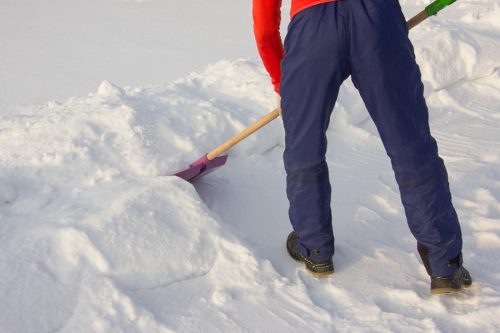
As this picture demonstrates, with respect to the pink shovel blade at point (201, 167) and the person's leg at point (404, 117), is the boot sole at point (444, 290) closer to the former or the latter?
the person's leg at point (404, 117)

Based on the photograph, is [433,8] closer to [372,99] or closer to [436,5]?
[436,5]

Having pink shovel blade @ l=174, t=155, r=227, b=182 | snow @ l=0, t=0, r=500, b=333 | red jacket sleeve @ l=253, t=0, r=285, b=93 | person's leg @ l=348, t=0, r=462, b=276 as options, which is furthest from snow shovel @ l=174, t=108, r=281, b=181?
person's leg @ l=348, t=0, r=462, b=276

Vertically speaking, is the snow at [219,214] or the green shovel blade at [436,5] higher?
the green shovel blade at [436,5]

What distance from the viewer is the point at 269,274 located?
6.91ft

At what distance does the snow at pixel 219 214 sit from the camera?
6.17 feet

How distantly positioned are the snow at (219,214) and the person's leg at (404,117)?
253 mm

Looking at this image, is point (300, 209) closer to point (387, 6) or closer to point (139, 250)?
point (139, 250)

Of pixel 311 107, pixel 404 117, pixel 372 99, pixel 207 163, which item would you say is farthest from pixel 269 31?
pixel 207 163

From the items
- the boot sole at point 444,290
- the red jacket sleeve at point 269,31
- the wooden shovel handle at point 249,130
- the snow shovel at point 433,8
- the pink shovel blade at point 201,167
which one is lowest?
the boot sole at point 444,290

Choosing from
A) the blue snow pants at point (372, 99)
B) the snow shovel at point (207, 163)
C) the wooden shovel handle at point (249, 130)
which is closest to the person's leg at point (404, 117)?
the blue snow pants at point (372, 99)

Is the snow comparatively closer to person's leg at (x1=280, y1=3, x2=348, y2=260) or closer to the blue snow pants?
person's leg at (x1=280, y1=3, x2=348, y2=260)

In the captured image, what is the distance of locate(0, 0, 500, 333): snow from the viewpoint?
6.17 feet

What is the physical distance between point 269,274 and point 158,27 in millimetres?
5601

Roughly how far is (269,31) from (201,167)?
99 centimetres
